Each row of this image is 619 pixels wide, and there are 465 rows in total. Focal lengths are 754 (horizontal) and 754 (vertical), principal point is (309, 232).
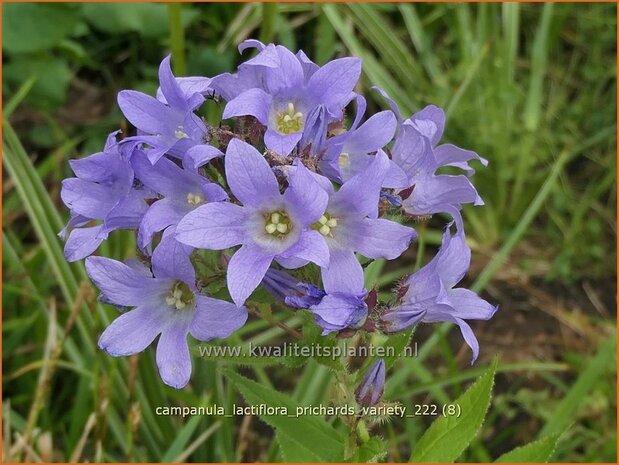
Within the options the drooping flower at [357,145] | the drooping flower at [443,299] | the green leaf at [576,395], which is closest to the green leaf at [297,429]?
the drooping flower at [443,299]

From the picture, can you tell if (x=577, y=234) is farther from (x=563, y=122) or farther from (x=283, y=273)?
(x=283, y=273)

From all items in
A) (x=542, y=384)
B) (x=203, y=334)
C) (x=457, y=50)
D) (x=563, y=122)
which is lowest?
(x=542, y=384)

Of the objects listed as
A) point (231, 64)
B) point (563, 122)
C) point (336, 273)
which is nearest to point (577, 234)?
point (563, 122)

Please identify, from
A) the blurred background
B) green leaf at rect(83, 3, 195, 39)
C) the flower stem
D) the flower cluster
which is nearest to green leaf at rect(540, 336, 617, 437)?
the blurred background

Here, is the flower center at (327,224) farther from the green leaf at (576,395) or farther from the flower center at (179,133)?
the green leaf at (576,395)

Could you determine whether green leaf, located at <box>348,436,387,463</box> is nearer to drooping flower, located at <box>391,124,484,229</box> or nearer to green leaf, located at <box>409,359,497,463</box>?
green leaf, located at <box>409,359,497,463</box>

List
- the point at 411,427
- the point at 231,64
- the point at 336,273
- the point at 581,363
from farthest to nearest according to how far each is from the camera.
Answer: the point at 231,64 → the point at 581,363 → the point at 411,427 → the point at 336,273
